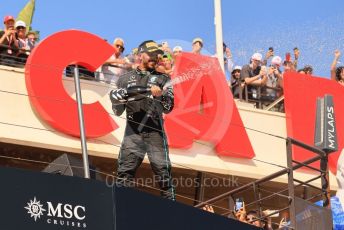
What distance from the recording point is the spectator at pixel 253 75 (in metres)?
16.9

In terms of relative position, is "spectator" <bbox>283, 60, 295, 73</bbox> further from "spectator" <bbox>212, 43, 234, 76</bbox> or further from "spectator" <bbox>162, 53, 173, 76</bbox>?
"spectator" <bbox>162, 53, 173, 76</bbox>

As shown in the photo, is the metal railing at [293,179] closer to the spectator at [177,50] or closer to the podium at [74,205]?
the podium at [74,205]

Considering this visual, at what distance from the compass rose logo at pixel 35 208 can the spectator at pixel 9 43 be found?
197 inches

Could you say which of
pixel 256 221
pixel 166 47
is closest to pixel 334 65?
pixel 166 47

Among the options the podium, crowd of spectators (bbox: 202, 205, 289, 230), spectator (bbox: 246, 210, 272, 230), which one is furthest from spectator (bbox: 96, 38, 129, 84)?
the podium

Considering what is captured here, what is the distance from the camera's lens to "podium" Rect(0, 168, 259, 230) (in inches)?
380

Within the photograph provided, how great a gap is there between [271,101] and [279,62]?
2.74 ft

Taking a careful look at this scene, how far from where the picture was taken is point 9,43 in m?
14.5

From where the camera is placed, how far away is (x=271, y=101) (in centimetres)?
1733

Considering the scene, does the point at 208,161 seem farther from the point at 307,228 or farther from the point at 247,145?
the point at 307,228

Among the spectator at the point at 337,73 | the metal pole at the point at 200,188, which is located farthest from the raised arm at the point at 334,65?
the metal pole at the point at 200,188

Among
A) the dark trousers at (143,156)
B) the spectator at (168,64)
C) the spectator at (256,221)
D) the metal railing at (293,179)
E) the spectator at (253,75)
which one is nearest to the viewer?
the dark trousers at (143,156)

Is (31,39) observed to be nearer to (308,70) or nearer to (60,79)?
(60,79)

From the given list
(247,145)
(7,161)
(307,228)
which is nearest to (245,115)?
(247,145)
